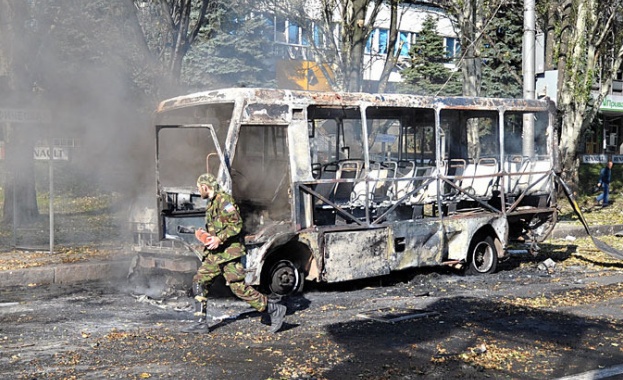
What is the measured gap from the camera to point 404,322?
7.71m

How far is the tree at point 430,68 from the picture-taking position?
1351 inches

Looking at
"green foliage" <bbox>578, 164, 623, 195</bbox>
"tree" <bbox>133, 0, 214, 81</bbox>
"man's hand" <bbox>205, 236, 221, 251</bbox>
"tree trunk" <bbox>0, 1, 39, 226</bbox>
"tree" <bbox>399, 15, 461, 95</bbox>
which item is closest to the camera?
"man's hand" <bbox>205, 236, 221, 251</bbox>

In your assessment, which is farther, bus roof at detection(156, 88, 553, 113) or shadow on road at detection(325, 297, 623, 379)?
bus roof at detection(156, 88, 553, 113)

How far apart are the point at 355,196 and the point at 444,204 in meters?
1.70

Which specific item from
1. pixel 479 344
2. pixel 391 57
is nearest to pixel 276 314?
pixel 479 344

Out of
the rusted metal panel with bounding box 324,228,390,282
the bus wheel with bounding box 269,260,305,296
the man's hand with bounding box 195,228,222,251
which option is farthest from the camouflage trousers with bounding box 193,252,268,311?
the rusted metal panel with bounding box 324,228,390,282

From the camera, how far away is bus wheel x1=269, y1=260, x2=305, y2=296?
892 cm

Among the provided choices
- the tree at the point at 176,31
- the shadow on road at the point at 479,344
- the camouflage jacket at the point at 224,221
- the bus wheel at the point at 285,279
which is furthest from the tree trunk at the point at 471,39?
the camouflage jacket at the point at 224,221

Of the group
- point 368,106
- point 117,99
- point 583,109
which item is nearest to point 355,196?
point 368,106

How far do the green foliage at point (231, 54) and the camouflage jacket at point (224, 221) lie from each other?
15.1 metres

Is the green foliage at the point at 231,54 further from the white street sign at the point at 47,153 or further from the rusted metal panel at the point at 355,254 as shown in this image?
the rusted metal panel at the point at 355,254

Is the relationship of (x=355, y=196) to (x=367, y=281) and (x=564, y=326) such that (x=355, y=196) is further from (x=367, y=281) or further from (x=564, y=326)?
(x=564, y=326)

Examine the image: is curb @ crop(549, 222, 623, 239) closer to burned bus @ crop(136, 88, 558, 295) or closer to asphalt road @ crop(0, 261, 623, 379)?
burned bus @ crop(136, 88, 558, 295)

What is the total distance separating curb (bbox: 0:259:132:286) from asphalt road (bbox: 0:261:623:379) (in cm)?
24
